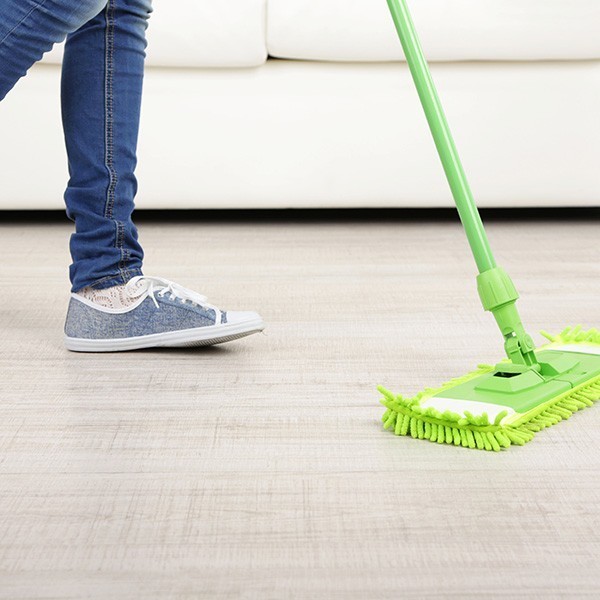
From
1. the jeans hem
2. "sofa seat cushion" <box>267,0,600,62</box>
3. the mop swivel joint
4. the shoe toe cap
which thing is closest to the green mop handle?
the mop swivel joint

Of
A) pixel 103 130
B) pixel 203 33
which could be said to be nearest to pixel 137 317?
pixel 103 130

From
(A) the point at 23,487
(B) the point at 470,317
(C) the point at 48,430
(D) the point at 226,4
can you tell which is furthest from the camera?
(D) the point at 226,4

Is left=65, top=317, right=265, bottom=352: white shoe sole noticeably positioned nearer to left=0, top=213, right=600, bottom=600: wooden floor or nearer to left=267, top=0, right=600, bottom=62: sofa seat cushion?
left=0, top=213, right=600, bottom=600: wooden floor

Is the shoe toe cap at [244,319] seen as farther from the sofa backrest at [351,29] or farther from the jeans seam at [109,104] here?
the sofa backrest at [351,29]

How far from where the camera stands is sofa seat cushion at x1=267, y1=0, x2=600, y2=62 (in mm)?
2006

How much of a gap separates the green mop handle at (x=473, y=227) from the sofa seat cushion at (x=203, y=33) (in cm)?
95

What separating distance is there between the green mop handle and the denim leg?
0.33 meters

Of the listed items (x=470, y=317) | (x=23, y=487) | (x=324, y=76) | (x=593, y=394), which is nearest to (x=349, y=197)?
(x=324, y=76)

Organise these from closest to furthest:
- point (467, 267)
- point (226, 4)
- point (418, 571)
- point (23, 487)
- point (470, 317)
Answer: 1. point (418, 571)
2. point (23, 487)
3. point (470, 317)
4. point (467, 267)
5. point (226, 4)

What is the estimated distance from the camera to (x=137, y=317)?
4.10 ft

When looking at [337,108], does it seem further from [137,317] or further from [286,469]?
[286,469]

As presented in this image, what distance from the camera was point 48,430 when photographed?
957 mm

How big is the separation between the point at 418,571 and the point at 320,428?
0.96 feet

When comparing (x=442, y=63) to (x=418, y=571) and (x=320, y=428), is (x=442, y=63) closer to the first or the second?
(x=320, y=428)
